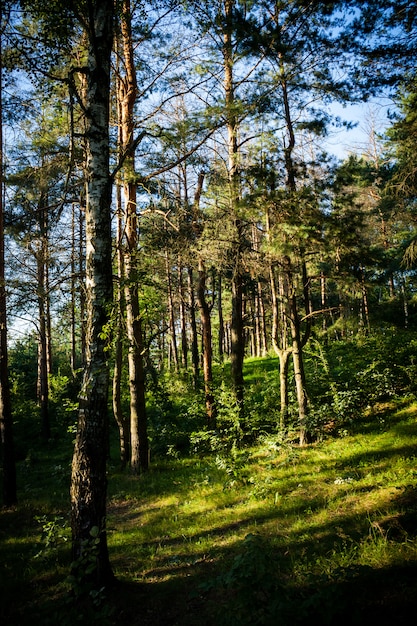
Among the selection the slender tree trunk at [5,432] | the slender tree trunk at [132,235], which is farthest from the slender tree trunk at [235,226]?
the slender tree trunk at [5,432]

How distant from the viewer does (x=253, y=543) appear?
9.91 ft

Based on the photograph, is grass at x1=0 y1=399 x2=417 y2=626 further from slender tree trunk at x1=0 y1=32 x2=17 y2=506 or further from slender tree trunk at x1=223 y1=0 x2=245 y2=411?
slender tree trunk at x1=223 y1=0 x2=245 y2=411

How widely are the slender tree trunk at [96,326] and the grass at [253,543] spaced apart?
0.40 meters

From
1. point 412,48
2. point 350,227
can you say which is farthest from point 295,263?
point 412,48

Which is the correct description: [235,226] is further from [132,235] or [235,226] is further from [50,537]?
[50,537]

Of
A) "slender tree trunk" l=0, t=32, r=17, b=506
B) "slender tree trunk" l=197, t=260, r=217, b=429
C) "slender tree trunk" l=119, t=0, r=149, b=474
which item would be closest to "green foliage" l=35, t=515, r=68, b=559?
"slender tree trunk" l=0, t=32, r=17, b=506

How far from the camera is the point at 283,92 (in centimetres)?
845

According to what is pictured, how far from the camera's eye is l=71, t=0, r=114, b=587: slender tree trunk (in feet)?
13.5

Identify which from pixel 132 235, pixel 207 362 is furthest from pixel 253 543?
pixel 207 362

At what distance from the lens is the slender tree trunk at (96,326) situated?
13.5 feet

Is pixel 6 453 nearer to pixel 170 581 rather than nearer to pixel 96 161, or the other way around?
pixel 170 581

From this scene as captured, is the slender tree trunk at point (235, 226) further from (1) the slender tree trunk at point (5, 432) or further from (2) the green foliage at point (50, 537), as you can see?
(1) the slender tree trunk at point (5, 432)

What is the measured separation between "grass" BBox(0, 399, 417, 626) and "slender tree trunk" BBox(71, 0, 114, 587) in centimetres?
40

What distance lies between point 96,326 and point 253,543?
2.88 m
